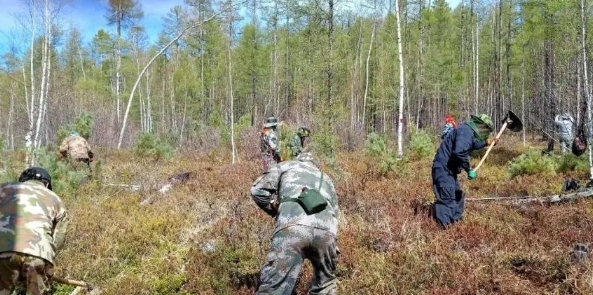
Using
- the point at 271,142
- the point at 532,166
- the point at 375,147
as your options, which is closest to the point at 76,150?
the point at 271,142

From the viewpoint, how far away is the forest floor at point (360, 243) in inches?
186

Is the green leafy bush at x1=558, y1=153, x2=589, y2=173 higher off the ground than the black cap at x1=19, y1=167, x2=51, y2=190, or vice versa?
the black cap at x1=19, y1=167, x2=51, y2=190

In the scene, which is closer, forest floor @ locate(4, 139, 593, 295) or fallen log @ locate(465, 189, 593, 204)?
forest floor @ locate(4, 139, 593, 295)

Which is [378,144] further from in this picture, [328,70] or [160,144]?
[160,144]

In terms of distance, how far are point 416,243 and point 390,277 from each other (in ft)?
3.10

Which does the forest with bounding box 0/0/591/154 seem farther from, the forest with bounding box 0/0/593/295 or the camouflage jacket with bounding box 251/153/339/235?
the camouflage jacket with bounding box 251/153/339/235

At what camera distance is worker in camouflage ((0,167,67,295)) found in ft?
11.8

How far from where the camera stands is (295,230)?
12.1 feet

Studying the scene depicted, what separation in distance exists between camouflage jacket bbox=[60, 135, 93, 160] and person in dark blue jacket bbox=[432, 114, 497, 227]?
29.7 ft

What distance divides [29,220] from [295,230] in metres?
2.26

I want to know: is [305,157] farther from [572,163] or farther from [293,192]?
[572,163]

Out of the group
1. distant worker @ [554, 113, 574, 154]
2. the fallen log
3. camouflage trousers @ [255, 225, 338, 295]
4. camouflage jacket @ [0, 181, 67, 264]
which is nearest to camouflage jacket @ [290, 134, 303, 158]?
camouflage trousers @ [255, 225, 338, 295]

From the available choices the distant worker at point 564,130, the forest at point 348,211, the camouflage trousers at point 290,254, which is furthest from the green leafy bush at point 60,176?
the distant worker at point 564,130

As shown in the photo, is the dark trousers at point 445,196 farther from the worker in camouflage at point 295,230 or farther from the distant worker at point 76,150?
the distant worker at point 76,150
